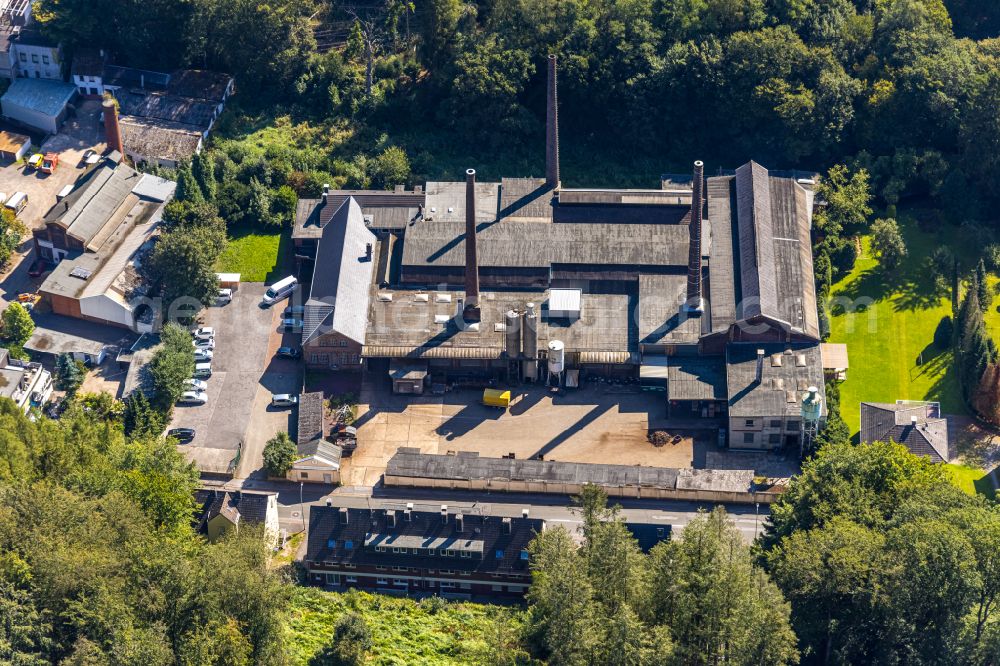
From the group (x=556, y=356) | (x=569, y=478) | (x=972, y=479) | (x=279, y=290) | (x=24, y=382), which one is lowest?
(x=569, y=478)

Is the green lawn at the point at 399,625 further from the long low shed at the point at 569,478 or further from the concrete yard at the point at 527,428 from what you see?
the concrete yard at the point at 527,428

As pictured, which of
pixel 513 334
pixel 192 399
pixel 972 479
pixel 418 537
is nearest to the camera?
pixel 418 537

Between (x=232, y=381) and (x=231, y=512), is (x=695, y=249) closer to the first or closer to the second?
(x=232, y=381)

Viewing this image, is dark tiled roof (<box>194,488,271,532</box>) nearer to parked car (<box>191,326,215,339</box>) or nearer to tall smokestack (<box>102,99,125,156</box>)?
parked car (<box>191,326,215,339</box>)

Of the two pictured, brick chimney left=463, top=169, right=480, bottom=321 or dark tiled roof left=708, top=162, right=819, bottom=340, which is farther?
brick chimney left=463, top=169, right=480, bottom=321

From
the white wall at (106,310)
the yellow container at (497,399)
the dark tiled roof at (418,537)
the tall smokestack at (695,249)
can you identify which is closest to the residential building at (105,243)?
the white wall at (106,310)

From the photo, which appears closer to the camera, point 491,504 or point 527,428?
point 491,504

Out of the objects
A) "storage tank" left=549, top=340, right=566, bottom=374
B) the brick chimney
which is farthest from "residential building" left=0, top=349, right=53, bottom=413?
"storage tank" left=549, top=340, right=566, bottom=374

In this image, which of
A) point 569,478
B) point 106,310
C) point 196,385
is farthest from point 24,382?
point 569,478
